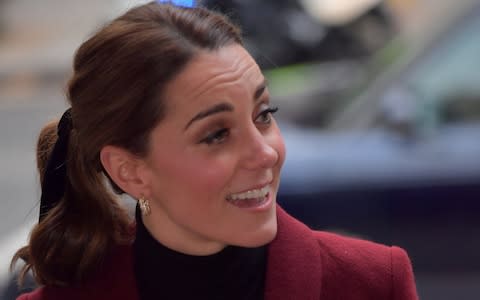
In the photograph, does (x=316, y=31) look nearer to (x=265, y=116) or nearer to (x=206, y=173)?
(x=265, y=116)

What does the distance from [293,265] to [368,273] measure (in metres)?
0.15

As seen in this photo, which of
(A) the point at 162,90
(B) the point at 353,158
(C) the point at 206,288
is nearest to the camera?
(A) the point at 162,90

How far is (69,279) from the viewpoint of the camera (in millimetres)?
2125

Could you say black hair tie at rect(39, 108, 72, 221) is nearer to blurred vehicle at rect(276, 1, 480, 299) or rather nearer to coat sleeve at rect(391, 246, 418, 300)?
coat sleeve at rect(391, 246, 418, 300)

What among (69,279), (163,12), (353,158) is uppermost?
(163,12)

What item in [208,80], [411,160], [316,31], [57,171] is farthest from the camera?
[316,31]

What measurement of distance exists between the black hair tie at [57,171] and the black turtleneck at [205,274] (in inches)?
9.2

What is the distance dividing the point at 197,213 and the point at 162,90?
0.79 feet

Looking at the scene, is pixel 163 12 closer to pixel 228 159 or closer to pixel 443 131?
pixel 228 159

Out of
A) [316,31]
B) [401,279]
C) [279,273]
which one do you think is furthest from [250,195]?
[316,31]

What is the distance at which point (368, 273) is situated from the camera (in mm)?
2049

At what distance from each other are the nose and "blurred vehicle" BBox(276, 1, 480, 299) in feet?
6.90

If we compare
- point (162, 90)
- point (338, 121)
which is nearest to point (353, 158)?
point (338, 121)

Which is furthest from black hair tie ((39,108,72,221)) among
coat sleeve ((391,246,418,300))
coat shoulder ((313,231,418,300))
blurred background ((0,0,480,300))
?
blurred background ((0,0,480,300))
